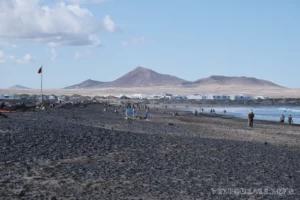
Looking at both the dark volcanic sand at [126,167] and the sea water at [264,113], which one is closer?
the dark volcanic sand at [126,167]

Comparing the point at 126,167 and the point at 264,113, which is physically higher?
the point at 126,167

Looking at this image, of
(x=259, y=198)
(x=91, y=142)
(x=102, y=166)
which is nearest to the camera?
(x=259, y=198)

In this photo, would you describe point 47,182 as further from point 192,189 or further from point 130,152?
point 130,152

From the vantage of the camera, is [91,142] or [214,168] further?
[91,142]

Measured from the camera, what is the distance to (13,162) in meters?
10.4

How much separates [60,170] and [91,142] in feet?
13.4

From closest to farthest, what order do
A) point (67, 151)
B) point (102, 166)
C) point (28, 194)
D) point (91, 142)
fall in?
point (28, 194), point (102, 166), point (67, 151), point (91, 142)

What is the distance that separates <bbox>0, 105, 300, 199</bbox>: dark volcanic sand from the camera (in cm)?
863

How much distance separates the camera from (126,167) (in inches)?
427

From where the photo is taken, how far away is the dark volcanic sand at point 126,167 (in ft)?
28.3

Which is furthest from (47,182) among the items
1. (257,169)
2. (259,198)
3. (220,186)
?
(257,169)

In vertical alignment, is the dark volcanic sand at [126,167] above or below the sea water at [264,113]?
above

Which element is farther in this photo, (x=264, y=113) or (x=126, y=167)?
(x=264, y=113)

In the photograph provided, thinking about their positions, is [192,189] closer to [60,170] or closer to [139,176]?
[139,176]
